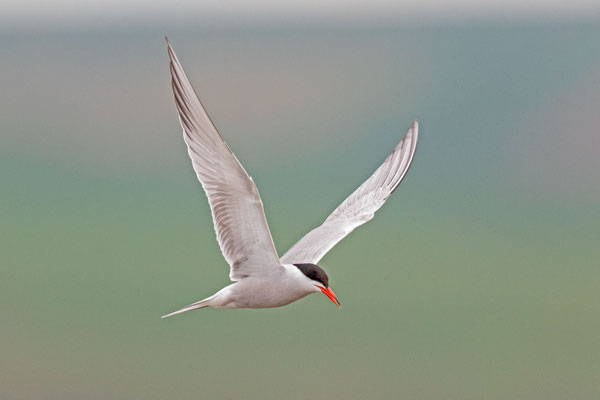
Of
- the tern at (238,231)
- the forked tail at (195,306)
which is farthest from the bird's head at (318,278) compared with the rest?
the forked tail at (195,306)

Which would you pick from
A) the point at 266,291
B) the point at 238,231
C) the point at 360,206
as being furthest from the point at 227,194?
the point at 360,206

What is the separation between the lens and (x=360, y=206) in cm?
539

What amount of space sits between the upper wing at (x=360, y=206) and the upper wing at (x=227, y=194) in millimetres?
526

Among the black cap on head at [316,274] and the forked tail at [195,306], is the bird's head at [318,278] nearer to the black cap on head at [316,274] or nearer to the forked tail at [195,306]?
the black cap on head at [316,274]

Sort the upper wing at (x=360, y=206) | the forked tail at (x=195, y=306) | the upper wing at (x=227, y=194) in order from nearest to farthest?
1. the upper wing at (x=227, y=194)
2. the forked tail at (x=195, y=306)
3. the upper wing at (x=360, y=206)

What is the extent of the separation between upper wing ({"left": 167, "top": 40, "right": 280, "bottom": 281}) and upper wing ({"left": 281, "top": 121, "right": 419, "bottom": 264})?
526 mm

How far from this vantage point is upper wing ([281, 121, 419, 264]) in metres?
4.83

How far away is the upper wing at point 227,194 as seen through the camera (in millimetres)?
3861

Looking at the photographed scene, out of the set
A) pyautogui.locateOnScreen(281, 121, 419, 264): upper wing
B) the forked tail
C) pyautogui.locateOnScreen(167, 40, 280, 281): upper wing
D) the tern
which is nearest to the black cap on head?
the tern

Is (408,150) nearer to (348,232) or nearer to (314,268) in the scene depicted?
(348,232)

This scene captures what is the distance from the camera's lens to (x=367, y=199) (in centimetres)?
545

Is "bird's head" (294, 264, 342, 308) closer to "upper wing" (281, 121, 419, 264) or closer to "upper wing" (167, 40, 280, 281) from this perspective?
"upper wing" (167, 40, 280, 281)

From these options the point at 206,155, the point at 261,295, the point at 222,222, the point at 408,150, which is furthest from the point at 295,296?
the point at 408,150

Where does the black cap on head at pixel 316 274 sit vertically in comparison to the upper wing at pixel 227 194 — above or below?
below
